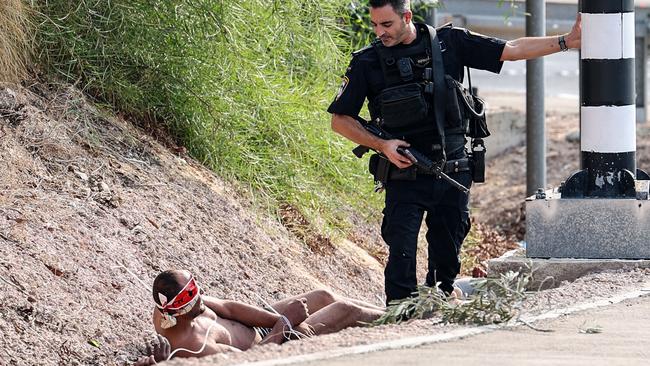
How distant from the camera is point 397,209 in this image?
6.40 metres

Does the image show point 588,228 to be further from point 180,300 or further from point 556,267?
point 180,300

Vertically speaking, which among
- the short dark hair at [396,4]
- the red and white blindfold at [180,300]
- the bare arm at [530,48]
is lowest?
the red and white blindfold at [180,300]

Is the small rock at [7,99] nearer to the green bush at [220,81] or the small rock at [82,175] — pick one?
the green bush at [220,81]

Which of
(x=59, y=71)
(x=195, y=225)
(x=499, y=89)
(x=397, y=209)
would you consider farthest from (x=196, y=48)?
(x=499, y=89)

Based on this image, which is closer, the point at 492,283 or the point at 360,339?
the point at 360,339

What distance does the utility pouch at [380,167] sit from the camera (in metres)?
6.38

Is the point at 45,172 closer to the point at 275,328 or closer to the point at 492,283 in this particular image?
the point at 275,328

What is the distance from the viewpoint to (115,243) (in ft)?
22.5

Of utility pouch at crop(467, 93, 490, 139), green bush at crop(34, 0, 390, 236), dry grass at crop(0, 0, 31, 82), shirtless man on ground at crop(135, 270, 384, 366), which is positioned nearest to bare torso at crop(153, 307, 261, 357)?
shirtless man on ground at crop(135, 270, 384, 366)

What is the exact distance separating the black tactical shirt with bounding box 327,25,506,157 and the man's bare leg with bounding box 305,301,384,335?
81 cm

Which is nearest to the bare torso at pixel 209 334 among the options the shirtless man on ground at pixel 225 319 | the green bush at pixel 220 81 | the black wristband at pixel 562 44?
the shirtless man on ground at pixel 225 319

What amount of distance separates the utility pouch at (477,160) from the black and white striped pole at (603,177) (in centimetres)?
31

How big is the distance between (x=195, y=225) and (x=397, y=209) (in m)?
1.55

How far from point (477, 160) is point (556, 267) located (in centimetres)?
67
